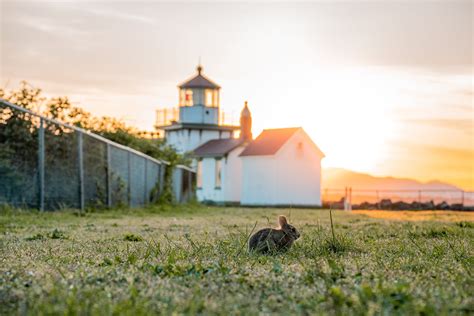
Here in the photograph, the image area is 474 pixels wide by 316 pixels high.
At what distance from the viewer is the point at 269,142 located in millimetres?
59750

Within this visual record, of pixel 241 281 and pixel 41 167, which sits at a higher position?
pixel 41 167

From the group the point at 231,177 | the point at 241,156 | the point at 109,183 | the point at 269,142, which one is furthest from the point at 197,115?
the point at 109,183

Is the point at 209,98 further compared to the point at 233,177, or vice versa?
the point at 209,98

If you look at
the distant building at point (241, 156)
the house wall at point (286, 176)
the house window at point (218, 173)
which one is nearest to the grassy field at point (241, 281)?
the distant building at point (241, 156)

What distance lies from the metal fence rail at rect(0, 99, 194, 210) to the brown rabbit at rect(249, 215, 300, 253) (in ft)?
32.6

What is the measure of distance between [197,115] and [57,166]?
4797 cm

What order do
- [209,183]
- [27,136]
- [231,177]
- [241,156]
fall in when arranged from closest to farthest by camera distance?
[27,136]
[241,156]
[231,177]
[209,183]

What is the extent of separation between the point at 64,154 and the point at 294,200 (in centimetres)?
4044

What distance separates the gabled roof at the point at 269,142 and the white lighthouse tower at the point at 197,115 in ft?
21.6

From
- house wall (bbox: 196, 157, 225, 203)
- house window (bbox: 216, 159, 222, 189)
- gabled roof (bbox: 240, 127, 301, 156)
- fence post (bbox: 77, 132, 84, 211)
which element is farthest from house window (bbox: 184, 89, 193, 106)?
fence post (bbox: 77, 132, 84, 211)

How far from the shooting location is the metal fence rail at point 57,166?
17.0 m

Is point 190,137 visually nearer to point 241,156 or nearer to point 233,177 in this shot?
point 233,177

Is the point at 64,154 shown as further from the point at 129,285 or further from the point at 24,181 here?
the point at 129,285

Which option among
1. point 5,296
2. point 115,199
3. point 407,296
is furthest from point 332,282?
point 115,199
